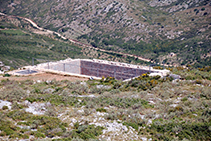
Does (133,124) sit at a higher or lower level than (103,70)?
lower

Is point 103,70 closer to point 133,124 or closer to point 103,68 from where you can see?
point 103,68

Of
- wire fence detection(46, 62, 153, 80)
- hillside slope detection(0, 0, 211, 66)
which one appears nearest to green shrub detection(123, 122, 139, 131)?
wire fence detection(46, 62, 153, 80)

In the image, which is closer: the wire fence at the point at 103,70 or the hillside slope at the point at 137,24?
the wire fence at the point at 103,70

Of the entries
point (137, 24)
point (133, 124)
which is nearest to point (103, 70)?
point (133, 124)

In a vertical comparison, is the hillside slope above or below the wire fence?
above

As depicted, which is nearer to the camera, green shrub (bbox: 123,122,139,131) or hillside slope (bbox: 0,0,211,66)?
green shrub (bbox: 123,122,139,131)

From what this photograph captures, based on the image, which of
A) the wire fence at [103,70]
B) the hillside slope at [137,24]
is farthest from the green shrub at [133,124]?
the hillside slope at [137,24]

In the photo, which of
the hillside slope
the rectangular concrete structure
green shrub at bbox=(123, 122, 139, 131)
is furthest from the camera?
the hillside slope

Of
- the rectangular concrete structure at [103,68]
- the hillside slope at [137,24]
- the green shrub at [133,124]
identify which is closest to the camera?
the green shrub at [133,124]

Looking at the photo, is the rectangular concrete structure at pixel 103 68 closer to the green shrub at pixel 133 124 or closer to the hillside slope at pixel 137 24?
the green shrub at pixel 133 124

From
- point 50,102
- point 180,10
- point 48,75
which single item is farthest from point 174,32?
point 50,102

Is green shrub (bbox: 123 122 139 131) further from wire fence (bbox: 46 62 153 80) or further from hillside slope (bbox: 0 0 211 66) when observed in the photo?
hillside slope (bbox: 0 0 211 66)

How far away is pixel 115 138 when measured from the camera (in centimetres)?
1262

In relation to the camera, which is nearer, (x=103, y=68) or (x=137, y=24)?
(x=103, y=68)
